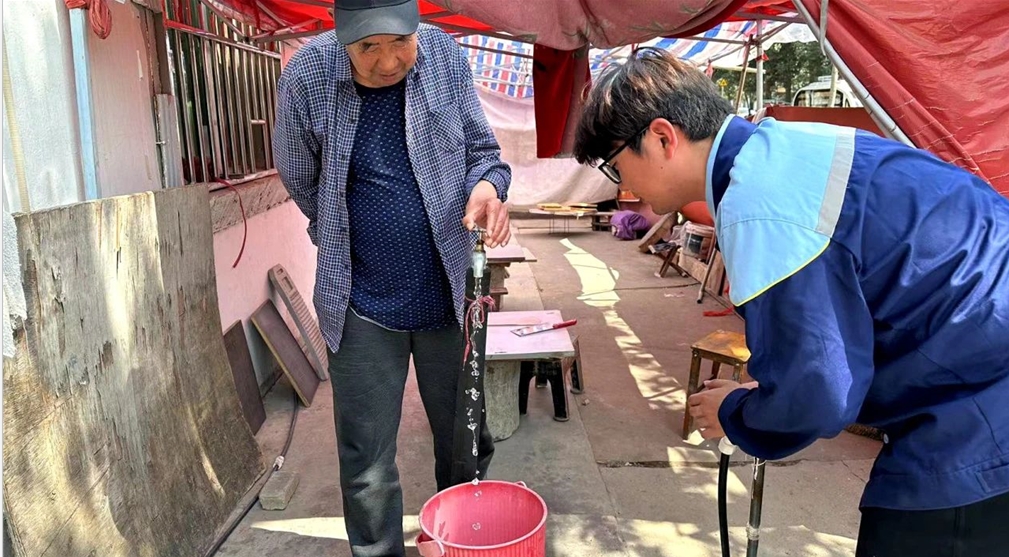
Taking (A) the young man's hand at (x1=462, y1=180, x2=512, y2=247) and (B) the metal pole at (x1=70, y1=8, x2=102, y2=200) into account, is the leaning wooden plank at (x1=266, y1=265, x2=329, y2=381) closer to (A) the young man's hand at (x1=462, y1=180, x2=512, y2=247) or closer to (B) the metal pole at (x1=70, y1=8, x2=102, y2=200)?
(B) the metal pole at (x1=70, y1=8, x2=102, y2=200)

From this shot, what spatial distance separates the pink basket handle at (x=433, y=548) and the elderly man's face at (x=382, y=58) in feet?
4.29

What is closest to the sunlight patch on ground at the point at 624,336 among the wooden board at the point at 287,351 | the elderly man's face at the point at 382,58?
the wooden board at the point at 287,351

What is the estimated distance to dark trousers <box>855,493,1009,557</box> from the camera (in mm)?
1250

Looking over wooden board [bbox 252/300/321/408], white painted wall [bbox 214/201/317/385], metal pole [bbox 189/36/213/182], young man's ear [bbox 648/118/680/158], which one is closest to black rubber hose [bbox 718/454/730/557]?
young man's ear [bbox 648/118/680/158]

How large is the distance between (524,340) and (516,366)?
0.15 m

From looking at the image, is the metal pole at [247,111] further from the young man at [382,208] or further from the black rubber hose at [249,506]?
the young man at [382,208]

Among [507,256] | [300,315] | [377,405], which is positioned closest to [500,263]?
[507,256]

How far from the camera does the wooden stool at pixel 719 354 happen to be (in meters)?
A: 3.79

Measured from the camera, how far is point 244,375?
3926mm

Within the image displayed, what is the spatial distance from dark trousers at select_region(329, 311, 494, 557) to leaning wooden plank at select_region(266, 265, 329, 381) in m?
2.31

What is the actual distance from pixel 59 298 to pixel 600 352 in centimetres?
413

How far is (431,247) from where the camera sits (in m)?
2.26

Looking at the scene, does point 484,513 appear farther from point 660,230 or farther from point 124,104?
point 660,230

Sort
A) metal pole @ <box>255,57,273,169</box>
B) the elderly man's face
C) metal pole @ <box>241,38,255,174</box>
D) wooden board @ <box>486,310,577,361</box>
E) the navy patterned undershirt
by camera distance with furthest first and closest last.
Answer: metal pole @ <box>255,57,273,169</box> < metal pole @ <box>241,38,255,174</box> < wooden board @ <box>486,310,577,361</box> < the navy patterned undershirt < the elderly man's face
